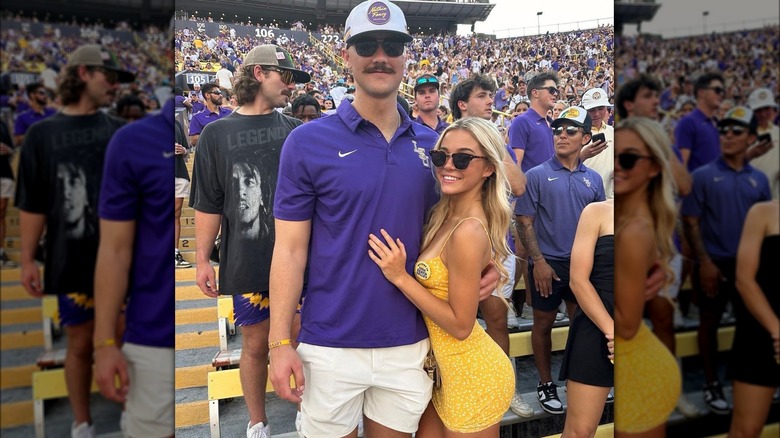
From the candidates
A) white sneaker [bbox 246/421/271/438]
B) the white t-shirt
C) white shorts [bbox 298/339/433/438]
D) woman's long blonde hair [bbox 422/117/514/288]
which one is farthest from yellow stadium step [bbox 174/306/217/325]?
woman's long blonde hair [bbox 422/117/514/288]

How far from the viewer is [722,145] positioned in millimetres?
535

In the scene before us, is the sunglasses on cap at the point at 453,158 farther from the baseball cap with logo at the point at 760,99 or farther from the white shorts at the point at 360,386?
the baseball cap with logo at the point at 760,99

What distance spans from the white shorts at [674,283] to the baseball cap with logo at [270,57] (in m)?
1.29

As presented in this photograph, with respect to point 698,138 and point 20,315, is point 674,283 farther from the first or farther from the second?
point 20,315

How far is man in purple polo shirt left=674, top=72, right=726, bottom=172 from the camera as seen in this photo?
0.54 m

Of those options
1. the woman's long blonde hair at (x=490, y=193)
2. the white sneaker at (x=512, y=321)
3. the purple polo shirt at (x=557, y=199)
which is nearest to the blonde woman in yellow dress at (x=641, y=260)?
the woman's long blonde hair at (x=490, y=193)

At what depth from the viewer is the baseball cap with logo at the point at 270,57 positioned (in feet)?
5.05

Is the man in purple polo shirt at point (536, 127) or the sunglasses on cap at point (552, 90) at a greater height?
the sunglasses on cap at point (552, 90)

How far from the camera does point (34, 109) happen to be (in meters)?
0.59

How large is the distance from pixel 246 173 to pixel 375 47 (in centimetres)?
57

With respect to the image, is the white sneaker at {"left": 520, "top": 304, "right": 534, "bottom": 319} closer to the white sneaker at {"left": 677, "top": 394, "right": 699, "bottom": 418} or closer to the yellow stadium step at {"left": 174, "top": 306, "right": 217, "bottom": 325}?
the yellow stadium step at {"left": 174, "top": 306, "right": 217, "bottom": 325}

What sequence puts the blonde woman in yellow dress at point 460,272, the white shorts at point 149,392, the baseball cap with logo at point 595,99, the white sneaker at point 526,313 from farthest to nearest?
the white sneaker at point 526,313, the baseball cap with logo at point 595,99, the blonde woman in yellow dress at point 460,272, the white shorts at point 149,392

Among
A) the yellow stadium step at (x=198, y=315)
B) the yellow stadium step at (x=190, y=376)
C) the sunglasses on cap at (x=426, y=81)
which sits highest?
the sunglasses on cap at (x=426, y=81)

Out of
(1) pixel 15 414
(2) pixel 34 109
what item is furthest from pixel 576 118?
(1) pixel 15 414
